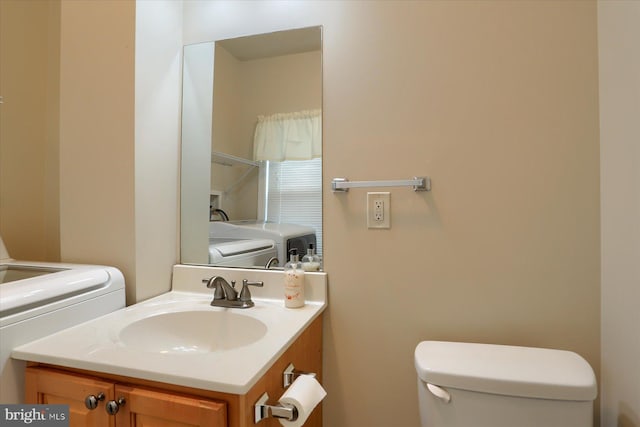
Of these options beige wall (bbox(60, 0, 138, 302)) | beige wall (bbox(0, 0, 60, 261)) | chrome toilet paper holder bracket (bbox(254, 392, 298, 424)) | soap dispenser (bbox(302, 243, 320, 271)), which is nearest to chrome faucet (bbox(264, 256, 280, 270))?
soap dispenser (bbox(302, 243, 320, 271))

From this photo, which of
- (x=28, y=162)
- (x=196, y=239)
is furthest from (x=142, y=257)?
(x=28, y=162)

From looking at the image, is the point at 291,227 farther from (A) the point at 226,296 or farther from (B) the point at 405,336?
(B) the point at 405,336

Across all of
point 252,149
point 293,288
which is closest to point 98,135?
point 252,149

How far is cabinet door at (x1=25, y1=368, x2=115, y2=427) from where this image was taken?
0.76m

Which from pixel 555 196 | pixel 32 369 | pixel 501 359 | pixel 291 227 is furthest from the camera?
pixel 291 227

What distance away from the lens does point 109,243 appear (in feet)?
3.79

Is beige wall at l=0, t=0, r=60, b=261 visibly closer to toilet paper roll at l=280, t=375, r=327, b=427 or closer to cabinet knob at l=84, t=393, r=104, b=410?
cabinet knob at l=84, t=393, r=104, b=410

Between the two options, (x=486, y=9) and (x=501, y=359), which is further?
(x=486, y=9)

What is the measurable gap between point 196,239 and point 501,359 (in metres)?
1.20

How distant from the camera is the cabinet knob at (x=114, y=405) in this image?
741 mm

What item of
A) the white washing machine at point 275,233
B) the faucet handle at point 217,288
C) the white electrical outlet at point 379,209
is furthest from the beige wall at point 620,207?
the faucet handle at point 217,288

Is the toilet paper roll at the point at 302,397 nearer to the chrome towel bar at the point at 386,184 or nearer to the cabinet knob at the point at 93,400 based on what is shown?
the cabinet knob at the point at 93,400

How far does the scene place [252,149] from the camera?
1323 millimetres

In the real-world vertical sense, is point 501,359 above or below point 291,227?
below
